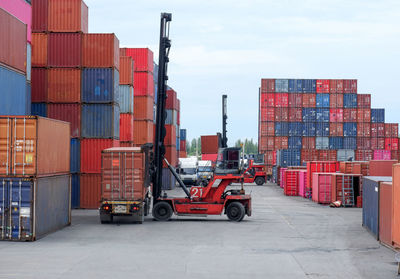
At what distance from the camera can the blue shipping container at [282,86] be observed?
251 ft

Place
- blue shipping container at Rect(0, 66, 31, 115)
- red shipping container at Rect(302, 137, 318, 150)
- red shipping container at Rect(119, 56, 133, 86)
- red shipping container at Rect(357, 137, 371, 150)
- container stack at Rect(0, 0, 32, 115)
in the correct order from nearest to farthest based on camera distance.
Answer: blue shipping container at Rect(0, 66, 31, 115) < container stack at Rect(0, 0, 32, 115) < red shipping container at Rect(119, 56, 133, 86) < red shipping container at Rect(302, 137, 318, 150) < red shipping container at Rect(357, 137, 371, 150)

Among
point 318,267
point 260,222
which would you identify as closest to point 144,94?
point 260,222

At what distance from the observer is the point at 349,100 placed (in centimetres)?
7681

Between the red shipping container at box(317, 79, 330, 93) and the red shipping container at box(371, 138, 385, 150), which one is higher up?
the red shipping container at box(317, 79, 330, 93)

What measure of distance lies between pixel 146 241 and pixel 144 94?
27243mm

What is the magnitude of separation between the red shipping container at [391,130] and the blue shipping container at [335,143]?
6786mm

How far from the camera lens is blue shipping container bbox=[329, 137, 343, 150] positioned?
75938 millimetres

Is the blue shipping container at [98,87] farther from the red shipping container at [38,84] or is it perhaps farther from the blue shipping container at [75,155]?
the blue shipping container at [75,155]

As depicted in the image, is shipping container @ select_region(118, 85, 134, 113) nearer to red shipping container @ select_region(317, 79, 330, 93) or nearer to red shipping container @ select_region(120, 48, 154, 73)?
red shipping container @ select_region(120, 48, 154, 73)

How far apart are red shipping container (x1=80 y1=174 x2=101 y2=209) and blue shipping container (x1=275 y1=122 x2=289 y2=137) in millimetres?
49407

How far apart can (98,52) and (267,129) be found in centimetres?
4874

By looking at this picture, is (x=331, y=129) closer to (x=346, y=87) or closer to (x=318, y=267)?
(x=346, y=87)

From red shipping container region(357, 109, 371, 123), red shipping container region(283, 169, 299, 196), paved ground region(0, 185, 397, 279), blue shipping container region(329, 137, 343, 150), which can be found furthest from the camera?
red shipping container region(357, 109, 371, 123)

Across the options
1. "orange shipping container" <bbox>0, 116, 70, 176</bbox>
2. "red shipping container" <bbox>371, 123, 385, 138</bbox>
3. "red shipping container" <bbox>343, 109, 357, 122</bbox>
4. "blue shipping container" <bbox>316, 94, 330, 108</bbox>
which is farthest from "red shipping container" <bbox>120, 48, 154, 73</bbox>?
"red shipping container" <bbox>371, 123, 385, 138</bbox>
